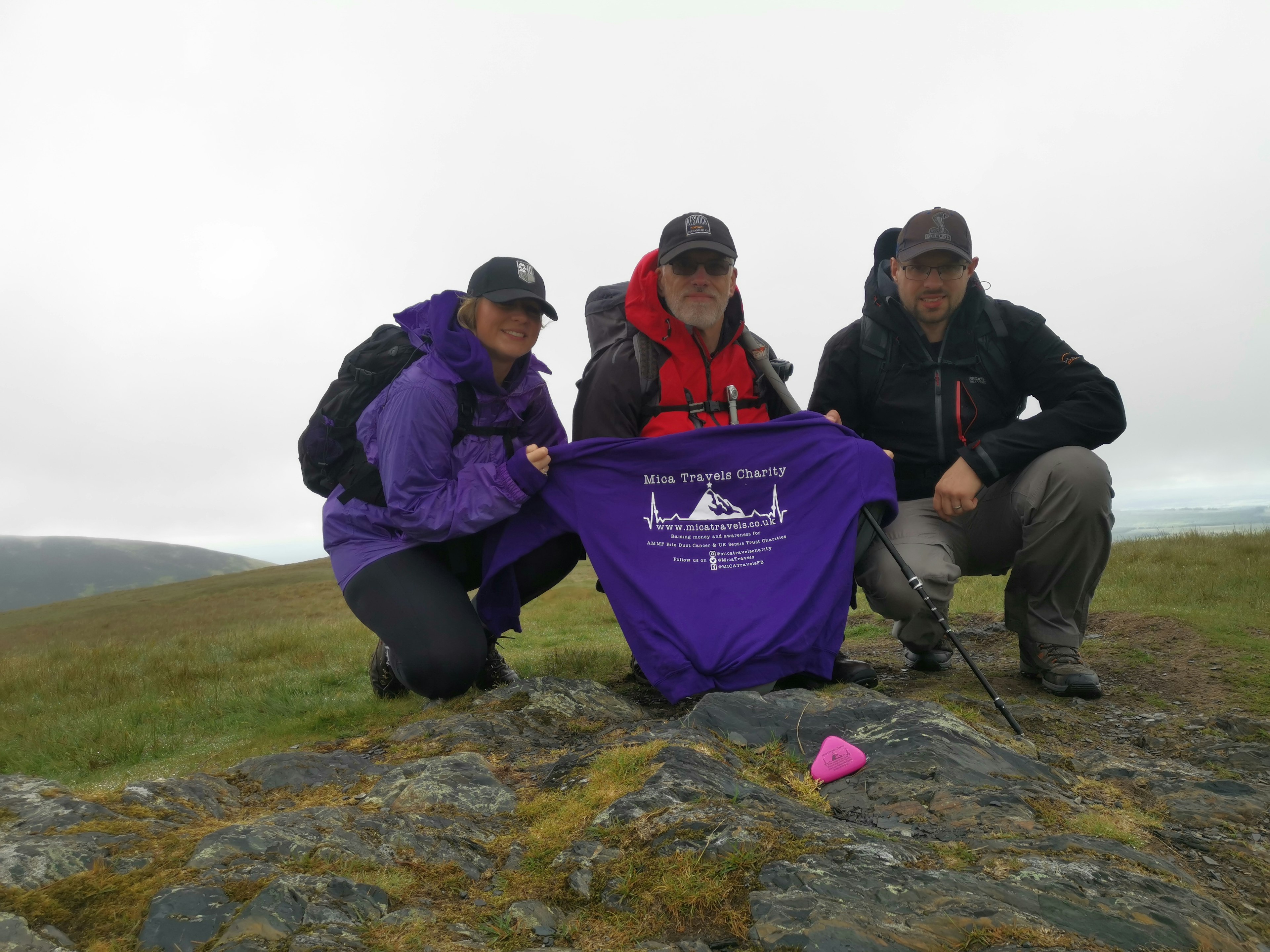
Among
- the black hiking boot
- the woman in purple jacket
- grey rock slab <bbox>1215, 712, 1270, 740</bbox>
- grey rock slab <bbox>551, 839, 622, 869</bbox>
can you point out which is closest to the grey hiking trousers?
grey rock slab <bbox>1215, 712, 1270, 740</bbox>

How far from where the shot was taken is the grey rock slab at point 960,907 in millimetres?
1987

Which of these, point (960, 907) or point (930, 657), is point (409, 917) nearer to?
point (960, 907)

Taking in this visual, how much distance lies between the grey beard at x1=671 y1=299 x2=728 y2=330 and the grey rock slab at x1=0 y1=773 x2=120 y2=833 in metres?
4.48

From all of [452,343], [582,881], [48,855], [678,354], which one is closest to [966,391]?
[678,354]

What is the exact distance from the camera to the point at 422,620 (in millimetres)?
5633

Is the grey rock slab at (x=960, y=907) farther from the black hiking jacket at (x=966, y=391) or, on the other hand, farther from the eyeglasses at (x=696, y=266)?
the eyeglasses at (x=696, y=266)

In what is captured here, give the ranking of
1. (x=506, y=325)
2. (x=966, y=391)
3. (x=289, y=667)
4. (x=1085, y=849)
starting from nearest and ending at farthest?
(x=1085, y=849) → (x=506, y=325) → (x=966, y=391) → (x=289, y=667)

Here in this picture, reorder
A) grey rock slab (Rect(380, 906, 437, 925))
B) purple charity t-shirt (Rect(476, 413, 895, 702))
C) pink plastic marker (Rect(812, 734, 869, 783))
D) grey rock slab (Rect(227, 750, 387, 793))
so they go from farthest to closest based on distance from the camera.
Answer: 1. purple charity t-shirt (Rect(476, 413, 895, 702))
2. grey rock slab (Rect(227, 750, 387, 793))
3. pink plastic marker (Rect(812, 734, 869, 783))
4. grey rock slab (Rect(380, 906, 437, 925))

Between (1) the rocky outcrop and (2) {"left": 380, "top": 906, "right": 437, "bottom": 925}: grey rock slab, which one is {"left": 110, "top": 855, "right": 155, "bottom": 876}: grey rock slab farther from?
(2) {"left": 380, "top": 906, "right": 437, "bottom": 925}: grey rock slab

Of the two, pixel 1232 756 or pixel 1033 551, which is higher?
pixel 1033 551

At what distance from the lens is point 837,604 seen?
5410 millimetres

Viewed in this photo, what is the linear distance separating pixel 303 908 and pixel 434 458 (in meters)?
3.65

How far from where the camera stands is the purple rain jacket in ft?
17.9

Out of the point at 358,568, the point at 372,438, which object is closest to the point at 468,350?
the point at 372,438
